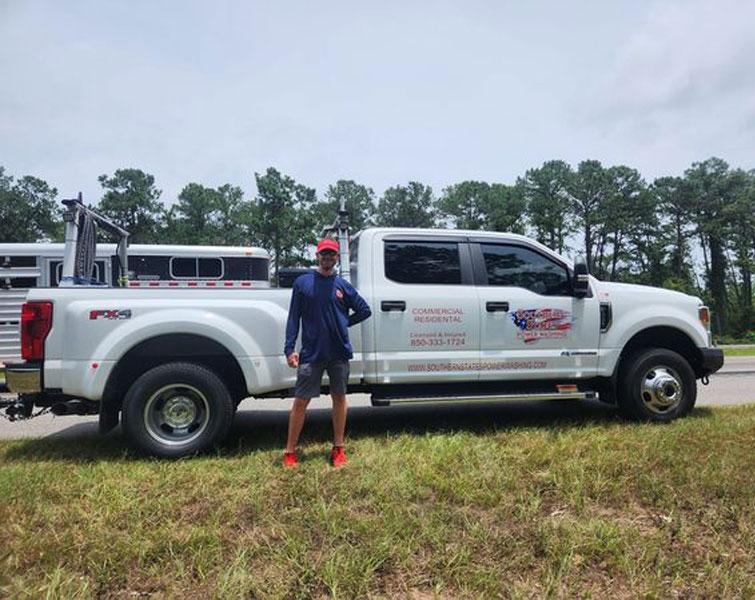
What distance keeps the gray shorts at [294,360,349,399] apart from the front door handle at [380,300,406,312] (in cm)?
81

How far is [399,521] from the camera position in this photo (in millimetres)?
3197

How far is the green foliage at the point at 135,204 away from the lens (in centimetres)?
5141

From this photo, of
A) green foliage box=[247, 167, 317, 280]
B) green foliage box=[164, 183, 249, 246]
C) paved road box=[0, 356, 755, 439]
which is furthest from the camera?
green foliage box=[164, 183, 249, 246]

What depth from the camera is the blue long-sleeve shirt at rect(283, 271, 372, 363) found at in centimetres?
440

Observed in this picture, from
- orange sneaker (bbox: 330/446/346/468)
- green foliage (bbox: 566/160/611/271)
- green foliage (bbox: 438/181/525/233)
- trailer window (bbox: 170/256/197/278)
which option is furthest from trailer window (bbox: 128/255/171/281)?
green foliage (bbox: 566/160/611/271)

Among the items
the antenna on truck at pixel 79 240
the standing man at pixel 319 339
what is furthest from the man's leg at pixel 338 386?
the antenna on truck at pixel 79 240

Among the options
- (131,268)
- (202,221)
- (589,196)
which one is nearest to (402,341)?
(131,268)

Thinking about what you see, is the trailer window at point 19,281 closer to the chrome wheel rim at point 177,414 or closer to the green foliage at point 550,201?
the chrome wheel rim at point 177,414

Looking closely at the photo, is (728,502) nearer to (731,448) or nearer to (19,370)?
(731,448)

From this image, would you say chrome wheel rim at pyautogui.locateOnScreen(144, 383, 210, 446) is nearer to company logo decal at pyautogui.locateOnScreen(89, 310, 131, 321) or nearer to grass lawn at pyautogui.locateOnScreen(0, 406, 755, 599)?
A: grass lawn at pyautogui.locateOnScreen(0, 406, 755, 599)

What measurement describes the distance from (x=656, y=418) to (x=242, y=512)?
426cm

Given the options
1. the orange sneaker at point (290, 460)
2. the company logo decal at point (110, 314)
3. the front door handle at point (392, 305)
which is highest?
the front door handle at point (392, 305)

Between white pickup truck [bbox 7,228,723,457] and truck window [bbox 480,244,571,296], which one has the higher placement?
truck window [bbox 480,244,571,296]

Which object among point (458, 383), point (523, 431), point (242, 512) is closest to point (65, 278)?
point (242, 512)
